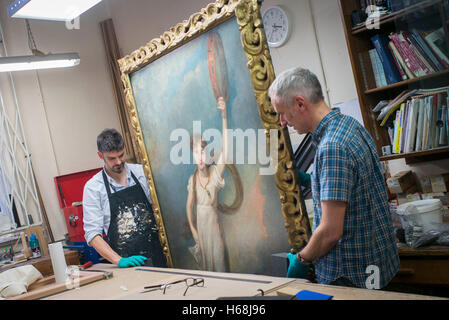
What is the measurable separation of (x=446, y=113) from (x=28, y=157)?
13.9 feet

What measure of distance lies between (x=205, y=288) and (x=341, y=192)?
719 mm

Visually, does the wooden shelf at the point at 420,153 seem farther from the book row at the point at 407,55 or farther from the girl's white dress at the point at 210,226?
the girl's white dress at the point at 210,226

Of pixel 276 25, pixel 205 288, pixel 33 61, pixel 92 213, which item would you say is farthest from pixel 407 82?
pixel 33 61

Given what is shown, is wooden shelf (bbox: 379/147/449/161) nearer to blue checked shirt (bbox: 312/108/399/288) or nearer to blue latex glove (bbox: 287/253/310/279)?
blue checked shirt (bbox: 312/108/399/288)

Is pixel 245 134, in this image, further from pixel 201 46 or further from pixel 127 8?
pixel 127 8

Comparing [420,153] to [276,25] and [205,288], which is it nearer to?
[205,288]

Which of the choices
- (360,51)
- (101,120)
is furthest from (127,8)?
(360,51)

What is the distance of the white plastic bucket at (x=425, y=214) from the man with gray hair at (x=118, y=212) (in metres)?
1.57

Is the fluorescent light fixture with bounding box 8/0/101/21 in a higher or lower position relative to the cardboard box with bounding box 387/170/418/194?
higher

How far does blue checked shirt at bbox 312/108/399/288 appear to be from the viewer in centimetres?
142

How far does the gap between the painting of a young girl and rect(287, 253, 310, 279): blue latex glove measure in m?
0.50

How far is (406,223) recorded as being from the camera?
2.46 m

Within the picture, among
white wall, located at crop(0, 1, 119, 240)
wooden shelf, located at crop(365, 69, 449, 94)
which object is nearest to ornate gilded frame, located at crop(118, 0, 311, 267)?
wooden shelf, located at crop(365, 69, 449, 94)

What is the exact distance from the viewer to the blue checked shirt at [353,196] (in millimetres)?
1422
